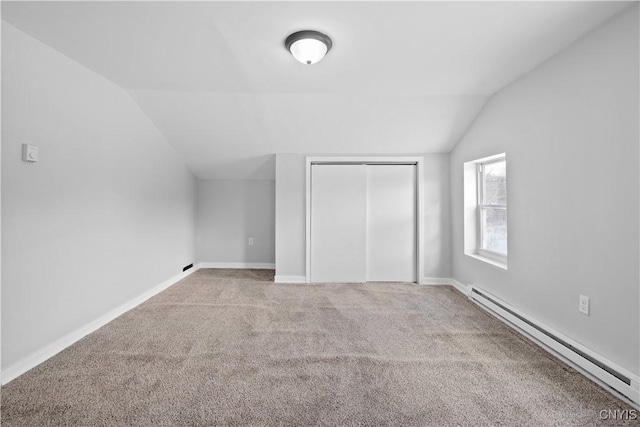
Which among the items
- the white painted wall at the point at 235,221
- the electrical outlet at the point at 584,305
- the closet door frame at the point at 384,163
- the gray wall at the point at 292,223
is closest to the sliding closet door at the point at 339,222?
the closet door frame at the point at 384,163

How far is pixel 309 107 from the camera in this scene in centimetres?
324

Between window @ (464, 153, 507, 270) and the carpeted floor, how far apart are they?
78 cm

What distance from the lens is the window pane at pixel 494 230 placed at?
310 centimetres

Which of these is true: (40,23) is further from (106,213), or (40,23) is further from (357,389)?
(357,389)

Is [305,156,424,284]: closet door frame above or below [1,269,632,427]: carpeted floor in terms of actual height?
above

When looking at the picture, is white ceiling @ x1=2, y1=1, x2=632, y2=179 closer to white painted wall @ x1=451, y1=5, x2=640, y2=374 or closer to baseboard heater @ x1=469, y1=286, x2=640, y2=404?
white painted wall @ x1=451, y1=5, x2=640, y2=374

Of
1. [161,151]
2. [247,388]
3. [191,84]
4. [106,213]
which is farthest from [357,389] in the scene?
[161,151]

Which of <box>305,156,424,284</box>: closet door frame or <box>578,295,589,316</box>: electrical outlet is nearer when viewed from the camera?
<box>578,295,589,316</box>: electrical outlet

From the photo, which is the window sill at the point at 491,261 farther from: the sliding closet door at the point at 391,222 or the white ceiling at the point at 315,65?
the white ceiling at the point at 315,65

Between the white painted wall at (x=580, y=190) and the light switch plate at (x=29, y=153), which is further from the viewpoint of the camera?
the light switch plate at (x=29, y=153)

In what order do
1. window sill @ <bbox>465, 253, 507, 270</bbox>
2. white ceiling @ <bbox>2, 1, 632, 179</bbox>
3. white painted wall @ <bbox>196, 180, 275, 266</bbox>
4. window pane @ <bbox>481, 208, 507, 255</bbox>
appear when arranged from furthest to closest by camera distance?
1. white painted wall @ <bbox>196, 180, 275, 266</bbox>
2. window pane @ <bbox>481, 208, 507, 255</bbox>
3. window sill @ <bbox>465, 253, 507, 270</bbox>
4. white ceiling @ <bbox>2, 1, 632, 179</bbox>

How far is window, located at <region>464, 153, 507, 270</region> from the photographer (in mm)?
3121

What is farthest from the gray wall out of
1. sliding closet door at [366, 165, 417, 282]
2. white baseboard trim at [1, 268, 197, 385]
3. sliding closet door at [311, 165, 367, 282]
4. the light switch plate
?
the light switch plate

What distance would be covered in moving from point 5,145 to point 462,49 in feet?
9.94
